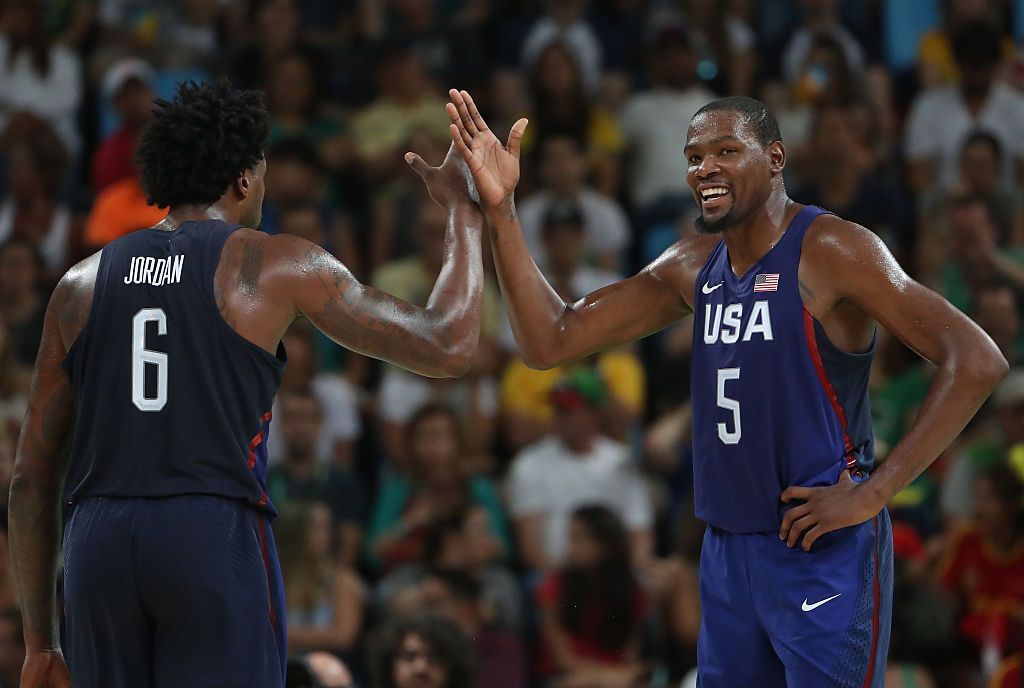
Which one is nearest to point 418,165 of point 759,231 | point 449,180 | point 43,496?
point 449,180

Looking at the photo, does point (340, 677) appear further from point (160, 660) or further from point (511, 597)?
point (511, 597)

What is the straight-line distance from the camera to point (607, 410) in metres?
9.82

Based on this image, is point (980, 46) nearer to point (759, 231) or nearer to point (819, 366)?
point (759, 231)

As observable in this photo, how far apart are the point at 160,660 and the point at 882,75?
29.7 feet

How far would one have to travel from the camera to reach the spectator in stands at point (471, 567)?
8711mm

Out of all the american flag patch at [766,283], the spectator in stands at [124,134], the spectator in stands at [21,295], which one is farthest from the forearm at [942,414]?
the spectator in stands at [124,134]

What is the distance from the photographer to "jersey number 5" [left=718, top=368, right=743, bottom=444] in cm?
498

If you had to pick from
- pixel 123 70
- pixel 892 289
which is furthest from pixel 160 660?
pixel 123 70

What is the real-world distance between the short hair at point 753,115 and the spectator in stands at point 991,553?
407 cm

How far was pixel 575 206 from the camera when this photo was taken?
11.1 metres

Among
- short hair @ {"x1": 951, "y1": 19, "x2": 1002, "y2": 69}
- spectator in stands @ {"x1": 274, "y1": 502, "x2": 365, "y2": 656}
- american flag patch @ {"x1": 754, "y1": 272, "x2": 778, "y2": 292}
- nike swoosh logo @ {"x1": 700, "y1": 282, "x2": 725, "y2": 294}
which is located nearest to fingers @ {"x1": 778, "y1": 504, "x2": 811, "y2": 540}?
american flag patch @ {"x1": 754, "y1": 272, "x2": 778, "y2": 292}

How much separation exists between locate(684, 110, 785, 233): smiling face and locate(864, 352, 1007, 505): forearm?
81 cm

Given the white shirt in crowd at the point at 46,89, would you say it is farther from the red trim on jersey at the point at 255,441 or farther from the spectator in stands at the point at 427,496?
the red trim on jersey at the point at 255,441

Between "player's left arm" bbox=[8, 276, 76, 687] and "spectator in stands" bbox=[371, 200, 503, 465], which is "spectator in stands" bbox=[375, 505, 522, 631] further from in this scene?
"player's left arm" bbox=[8, 276, 76, 687]
